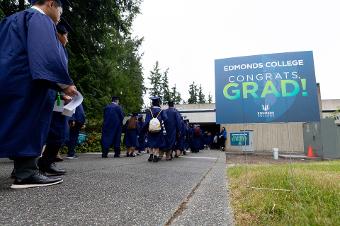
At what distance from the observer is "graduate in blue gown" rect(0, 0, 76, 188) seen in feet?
8.90

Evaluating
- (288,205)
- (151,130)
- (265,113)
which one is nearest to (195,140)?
(265,113)

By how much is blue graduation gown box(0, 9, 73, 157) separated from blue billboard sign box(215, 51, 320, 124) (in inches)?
657

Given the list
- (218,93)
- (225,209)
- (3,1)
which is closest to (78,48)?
(3,1)

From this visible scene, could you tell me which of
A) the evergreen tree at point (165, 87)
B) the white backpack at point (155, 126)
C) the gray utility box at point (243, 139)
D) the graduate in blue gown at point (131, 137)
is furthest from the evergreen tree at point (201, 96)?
the white backpack at point (155, 126)

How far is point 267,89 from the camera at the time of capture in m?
19.4

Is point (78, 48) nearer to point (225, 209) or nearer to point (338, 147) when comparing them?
point (225, 209)

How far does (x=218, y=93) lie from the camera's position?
19750 mm

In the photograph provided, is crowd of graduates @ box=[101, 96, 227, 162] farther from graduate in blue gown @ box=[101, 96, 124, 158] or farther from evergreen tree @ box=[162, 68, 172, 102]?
evergreen tree @ box=[162, 68, 172, 102]

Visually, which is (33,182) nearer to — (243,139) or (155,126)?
(155,126)

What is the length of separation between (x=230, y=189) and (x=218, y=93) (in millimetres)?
16628

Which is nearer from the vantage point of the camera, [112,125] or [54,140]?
[54,140]

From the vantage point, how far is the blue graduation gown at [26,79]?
2.71 m

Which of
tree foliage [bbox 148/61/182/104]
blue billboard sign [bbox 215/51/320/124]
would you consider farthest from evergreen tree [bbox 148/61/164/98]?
blue billboard sign [bbox 215/51/320/124]

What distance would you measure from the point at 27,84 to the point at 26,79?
4 cm
